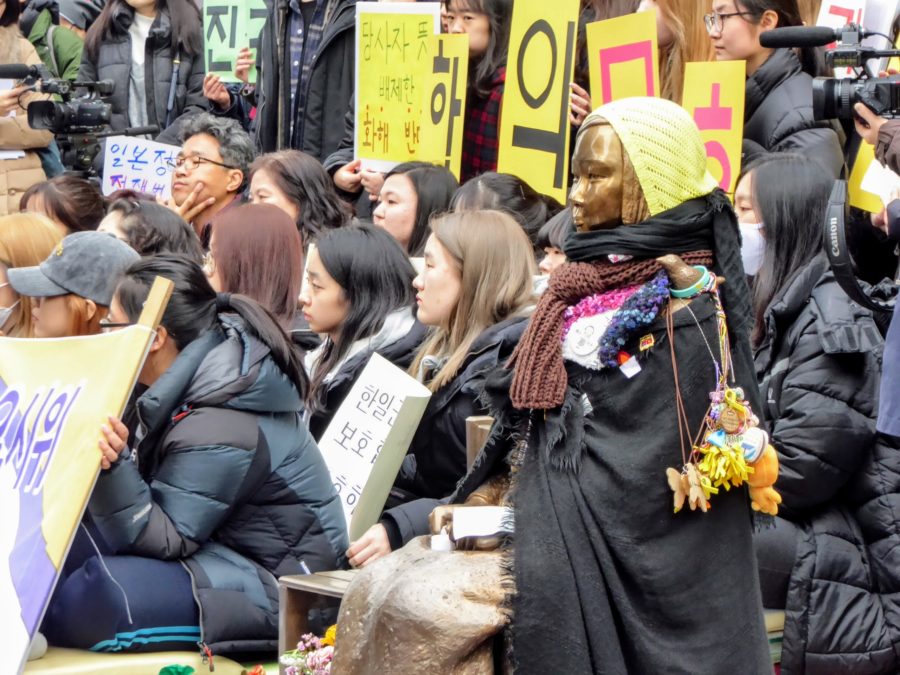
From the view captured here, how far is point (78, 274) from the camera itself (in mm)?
5625

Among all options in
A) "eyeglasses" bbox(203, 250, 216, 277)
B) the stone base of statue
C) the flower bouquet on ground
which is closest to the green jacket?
"eyeglasses" bbox(203, 250, 216, 277)

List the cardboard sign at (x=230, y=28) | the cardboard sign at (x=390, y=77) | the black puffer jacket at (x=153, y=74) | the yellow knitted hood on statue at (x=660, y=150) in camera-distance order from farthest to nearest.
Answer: the black puffer jacket at (x=153, y=74) → the cardboard sign at (x=230, y=28) → the cardboard sign at (x=390, y=77) → the yellow knitted hood on statue at (x=660, y=150)

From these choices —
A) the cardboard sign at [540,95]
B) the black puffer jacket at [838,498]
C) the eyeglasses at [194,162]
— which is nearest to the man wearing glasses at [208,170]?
the eyeglasses at [194,162]

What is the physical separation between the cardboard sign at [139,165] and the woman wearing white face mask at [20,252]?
1.99m

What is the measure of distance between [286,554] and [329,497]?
226mm

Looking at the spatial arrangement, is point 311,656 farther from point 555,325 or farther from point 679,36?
point 679,36

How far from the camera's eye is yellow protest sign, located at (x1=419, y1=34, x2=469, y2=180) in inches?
289

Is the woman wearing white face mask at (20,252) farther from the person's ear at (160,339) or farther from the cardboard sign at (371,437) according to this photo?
the cardboard sign at (371,437)

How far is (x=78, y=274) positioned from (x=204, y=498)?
4.30 feet

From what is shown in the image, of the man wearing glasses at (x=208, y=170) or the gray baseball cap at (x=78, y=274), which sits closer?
the gray baseball cap at (x=78, y=274)

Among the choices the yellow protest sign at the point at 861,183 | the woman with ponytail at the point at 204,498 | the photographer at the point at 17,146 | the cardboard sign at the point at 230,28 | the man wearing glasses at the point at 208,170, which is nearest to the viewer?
the woman with ponytail at the point at 204,498

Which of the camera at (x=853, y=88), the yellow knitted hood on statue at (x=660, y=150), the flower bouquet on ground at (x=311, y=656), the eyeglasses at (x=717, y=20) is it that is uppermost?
the eyeglasses at (x=717, y=20)

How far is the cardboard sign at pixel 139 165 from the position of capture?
29.2ft

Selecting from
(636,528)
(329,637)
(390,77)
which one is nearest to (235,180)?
(390,77)
